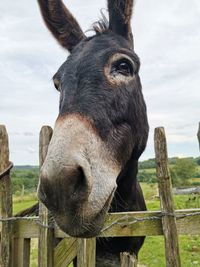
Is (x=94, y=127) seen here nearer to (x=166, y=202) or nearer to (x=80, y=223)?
(x=80, y=223)

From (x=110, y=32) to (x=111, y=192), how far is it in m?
1.71

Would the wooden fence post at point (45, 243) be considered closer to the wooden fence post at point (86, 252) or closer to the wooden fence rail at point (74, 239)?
the wooden fence rail at point (74, 239)

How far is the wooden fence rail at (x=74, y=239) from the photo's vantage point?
295 cm

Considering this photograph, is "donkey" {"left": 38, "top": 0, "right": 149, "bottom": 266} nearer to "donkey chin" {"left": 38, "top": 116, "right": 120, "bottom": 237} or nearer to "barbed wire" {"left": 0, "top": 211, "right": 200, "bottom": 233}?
"donkey chin" {"left": 38, "top": 116, "right": 120, "bottom": 237}

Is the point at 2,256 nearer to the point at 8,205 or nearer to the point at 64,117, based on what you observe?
the point at 8,205

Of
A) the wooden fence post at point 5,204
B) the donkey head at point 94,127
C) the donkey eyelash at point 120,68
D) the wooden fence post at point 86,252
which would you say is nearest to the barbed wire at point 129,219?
the wooden fence post at point 86,252

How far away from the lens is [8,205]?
12.0 feet

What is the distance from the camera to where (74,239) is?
3307mm

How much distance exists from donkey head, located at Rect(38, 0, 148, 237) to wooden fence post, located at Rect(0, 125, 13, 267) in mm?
1139

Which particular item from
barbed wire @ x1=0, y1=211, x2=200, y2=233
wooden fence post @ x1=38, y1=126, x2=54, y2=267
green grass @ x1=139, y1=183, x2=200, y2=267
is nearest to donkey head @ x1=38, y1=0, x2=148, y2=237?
barbed wire @ x1=0, y1=211, x2=200, y2=233

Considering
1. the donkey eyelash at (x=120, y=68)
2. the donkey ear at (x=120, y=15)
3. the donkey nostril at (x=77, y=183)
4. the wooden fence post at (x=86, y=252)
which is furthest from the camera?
the donkey ear at (x=120, y=15)

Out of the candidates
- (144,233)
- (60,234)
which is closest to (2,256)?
(60,234)

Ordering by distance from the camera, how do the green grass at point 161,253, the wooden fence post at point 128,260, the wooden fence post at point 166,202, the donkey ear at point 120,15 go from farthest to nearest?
the green grass at point 161,253, the donkey ear at point 120,15, the wooden fence post at point 166,202, the wooden fence post at point 128,260

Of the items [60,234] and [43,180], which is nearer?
[43,180]
